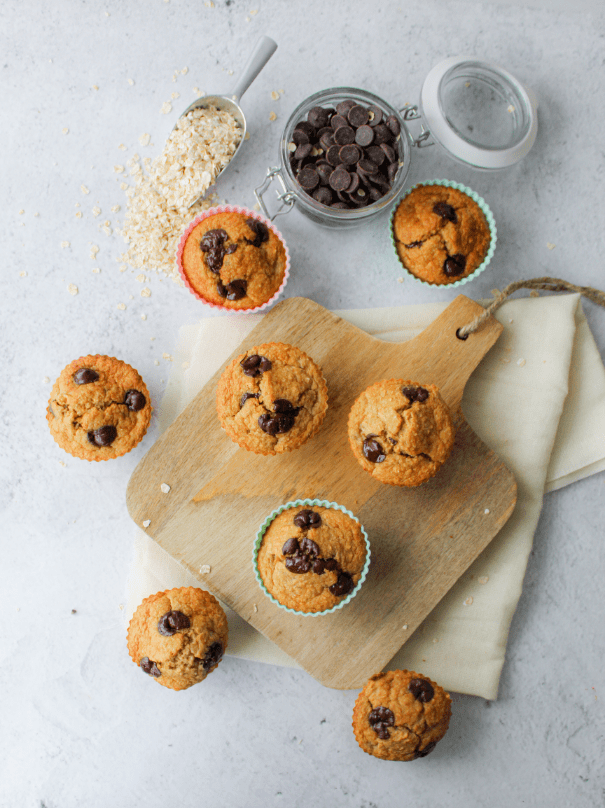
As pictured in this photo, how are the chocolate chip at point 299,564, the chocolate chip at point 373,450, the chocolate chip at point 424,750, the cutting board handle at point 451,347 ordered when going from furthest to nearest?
1. the cutting board handle at point 451,347
2. the chocolate chip at point 424,750
3. the chocolate chip at point 373,450
4. the chocolate chip at point 299,564

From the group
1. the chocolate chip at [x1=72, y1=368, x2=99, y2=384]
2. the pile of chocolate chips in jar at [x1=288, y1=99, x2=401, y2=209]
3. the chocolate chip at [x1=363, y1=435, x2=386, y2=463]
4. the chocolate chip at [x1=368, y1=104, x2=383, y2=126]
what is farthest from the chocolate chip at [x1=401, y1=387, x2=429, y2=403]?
the chocolate chip at [x1=72, y1=368, x2=99, y2=384]

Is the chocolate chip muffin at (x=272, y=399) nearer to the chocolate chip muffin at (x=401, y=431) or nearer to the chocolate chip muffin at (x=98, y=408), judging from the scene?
the chocolate chip muffin at (x=401, y=431)

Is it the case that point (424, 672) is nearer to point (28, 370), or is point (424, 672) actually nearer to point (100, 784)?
point (100, 784)

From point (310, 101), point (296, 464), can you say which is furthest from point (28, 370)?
point (310, 101)

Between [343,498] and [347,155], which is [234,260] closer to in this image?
[347,155]

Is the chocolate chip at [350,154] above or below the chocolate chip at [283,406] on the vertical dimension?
above

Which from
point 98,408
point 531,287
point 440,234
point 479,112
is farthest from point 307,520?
point 479,112

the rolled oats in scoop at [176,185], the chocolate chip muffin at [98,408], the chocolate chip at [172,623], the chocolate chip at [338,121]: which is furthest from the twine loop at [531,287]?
the chocolate chip at [172,623]

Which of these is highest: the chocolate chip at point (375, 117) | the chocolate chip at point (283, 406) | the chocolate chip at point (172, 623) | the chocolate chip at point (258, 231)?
the chocolate chip at point (375, 117)
